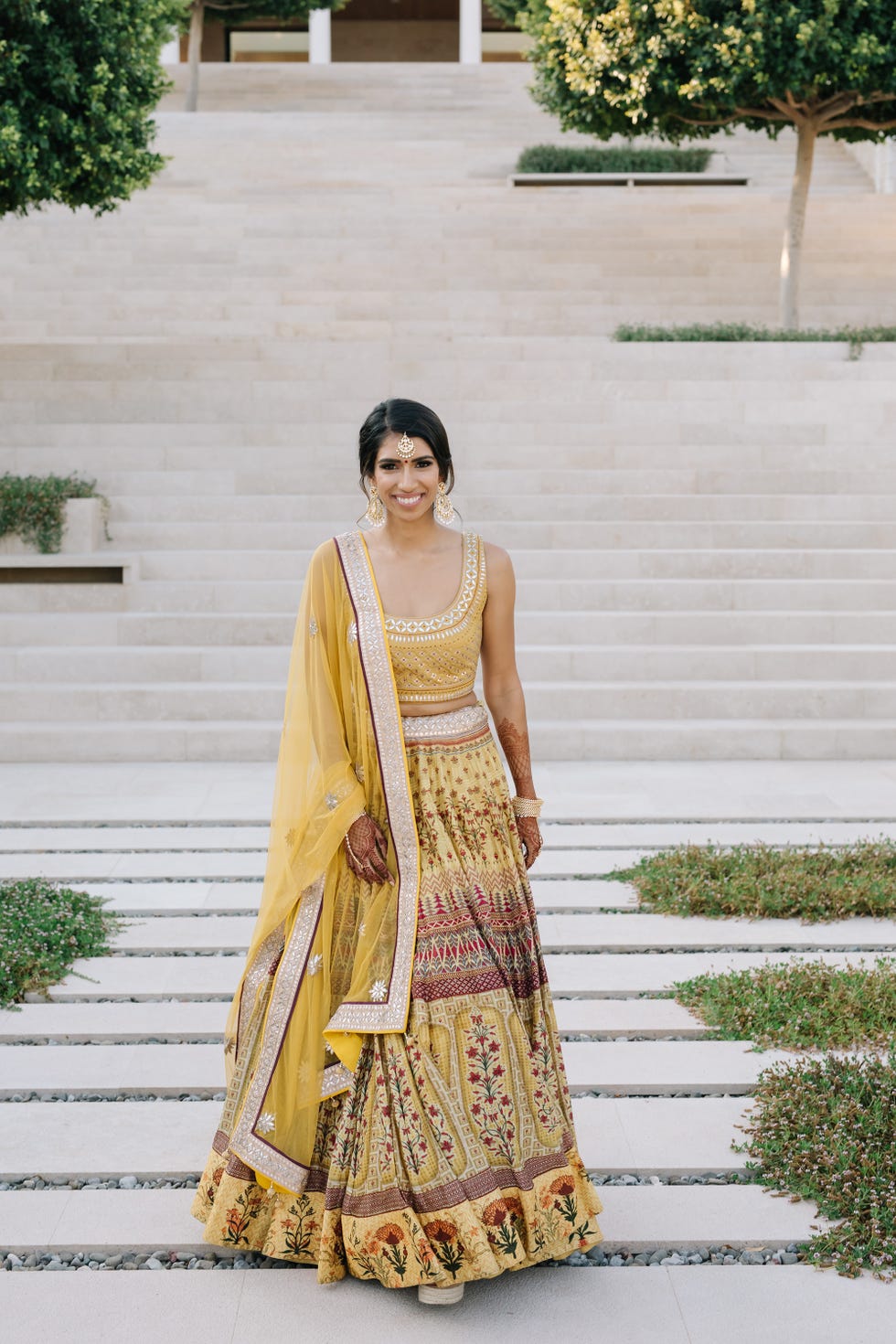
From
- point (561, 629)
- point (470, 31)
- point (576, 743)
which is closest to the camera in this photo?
point (576, 743)

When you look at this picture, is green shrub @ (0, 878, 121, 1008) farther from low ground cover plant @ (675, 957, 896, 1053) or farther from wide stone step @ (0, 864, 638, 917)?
low ground cover plant @ (675, 957, 896, 1053)

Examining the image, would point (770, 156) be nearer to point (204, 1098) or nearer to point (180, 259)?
point (180, 259)

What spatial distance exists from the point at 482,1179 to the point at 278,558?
8016 millimetres

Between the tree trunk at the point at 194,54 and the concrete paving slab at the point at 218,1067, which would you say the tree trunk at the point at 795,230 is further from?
the tree trunk at the point at 194,54

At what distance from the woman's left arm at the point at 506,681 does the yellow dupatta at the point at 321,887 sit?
0.30 meters

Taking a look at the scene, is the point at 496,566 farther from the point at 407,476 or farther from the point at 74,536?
the point at 74,536

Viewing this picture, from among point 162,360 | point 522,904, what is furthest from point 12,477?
point 522,904

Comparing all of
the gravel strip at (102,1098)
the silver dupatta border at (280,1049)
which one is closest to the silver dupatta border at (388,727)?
the silver dupatta border at (280,1049)

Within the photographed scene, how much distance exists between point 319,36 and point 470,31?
149 inches

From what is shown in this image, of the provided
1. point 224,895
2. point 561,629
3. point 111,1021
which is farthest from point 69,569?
point 111,1021

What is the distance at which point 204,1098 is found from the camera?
170 inches

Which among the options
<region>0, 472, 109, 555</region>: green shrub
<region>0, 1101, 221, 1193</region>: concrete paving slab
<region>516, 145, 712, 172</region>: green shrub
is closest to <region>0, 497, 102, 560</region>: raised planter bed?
<region>0, 472, 109, 555</region>: green shrub

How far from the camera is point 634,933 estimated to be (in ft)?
18.8

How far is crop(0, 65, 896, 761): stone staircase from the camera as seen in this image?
9461mm
